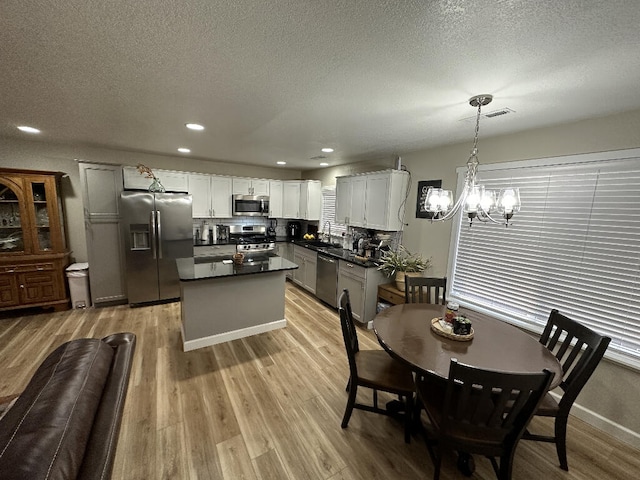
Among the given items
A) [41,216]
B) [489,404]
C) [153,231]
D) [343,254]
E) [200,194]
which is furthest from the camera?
[200,194]

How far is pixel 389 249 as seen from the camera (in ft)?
12.8

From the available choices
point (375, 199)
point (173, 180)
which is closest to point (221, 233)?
point (173, 180)

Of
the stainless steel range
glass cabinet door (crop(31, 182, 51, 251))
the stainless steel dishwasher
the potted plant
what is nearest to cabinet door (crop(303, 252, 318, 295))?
the stainless steel dishwasher

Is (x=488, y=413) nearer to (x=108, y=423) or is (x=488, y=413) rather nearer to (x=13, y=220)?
(x=108, y=423)

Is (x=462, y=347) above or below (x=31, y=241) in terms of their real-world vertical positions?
below

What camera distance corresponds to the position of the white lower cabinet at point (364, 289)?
3.58 metres

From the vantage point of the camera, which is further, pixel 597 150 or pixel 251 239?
pixel 251 239

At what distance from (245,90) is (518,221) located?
280cm

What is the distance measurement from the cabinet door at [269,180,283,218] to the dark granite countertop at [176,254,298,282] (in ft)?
6.65

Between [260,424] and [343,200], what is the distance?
338 centimetres

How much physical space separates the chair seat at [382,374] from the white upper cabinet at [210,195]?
3.95 m

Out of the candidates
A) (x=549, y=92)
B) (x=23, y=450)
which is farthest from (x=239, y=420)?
(x=549, y=92)

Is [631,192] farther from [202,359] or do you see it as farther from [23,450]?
[202,359]

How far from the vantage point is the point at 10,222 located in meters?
3.57
